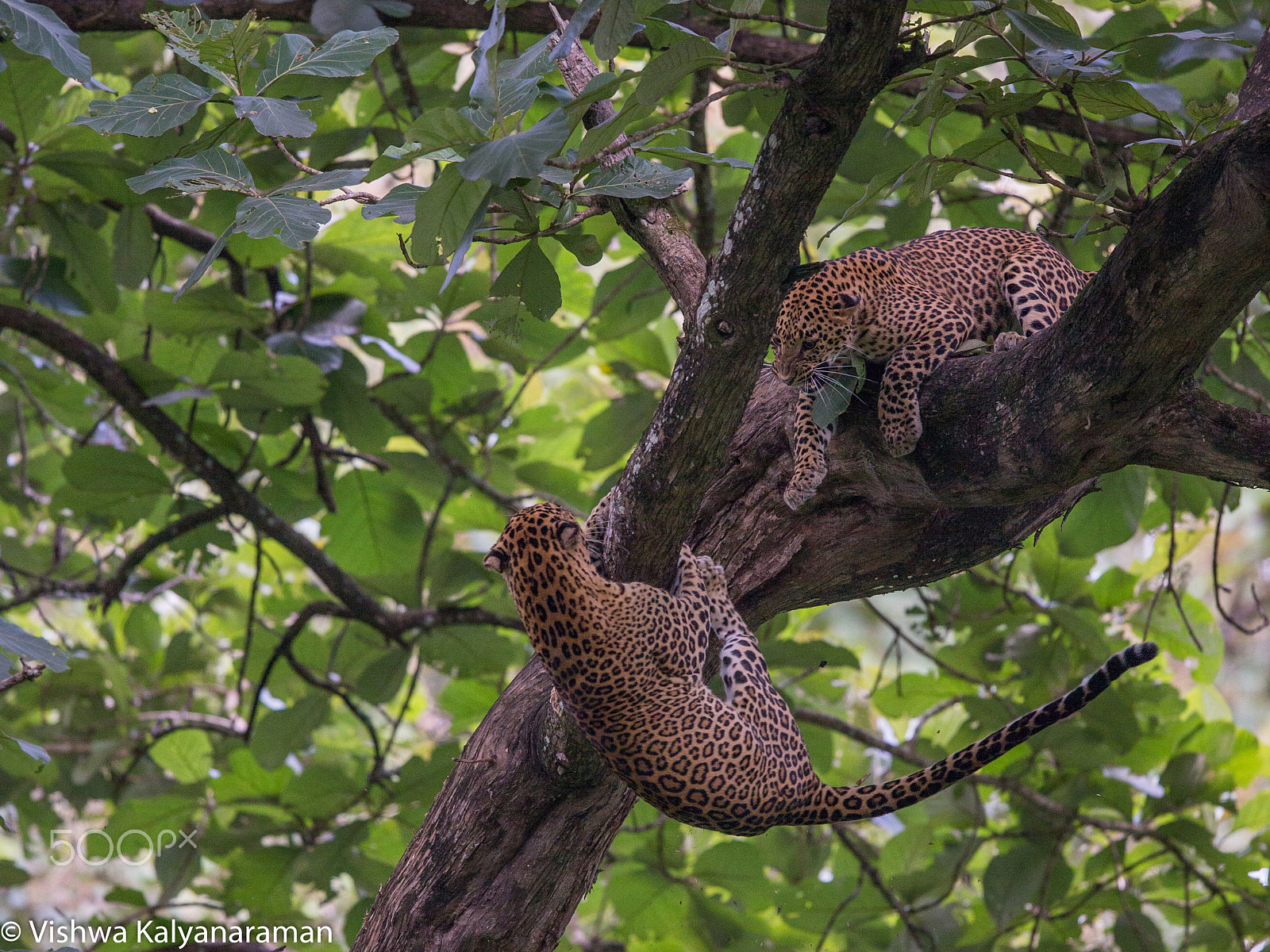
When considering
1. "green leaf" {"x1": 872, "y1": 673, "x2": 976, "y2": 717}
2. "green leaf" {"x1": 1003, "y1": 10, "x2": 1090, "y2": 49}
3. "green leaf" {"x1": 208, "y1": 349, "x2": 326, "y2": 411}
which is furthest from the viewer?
"green leaf" {"x1": 872, "y1": 673, "x2": 976, "y2": 717}

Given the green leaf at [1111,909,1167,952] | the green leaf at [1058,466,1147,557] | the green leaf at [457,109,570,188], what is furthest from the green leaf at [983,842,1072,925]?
the green leaf at [457,109,570,188]

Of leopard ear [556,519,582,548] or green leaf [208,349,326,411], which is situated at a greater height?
green leaf [208,349,326,411]

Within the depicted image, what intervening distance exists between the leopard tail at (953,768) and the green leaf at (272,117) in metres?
2.41

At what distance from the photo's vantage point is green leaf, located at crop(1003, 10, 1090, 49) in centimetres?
220

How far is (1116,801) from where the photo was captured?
5.82 metres

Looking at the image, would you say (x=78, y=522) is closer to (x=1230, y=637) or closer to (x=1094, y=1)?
(x=1094, y=1)

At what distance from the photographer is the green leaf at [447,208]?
81.4 inches

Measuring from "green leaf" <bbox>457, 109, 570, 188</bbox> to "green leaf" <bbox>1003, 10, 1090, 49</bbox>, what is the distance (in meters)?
1.01

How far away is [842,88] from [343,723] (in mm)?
6983

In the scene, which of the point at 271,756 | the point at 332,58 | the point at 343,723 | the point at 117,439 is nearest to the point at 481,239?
the point at 332,58

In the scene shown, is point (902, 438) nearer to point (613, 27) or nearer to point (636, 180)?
point (636, 180)

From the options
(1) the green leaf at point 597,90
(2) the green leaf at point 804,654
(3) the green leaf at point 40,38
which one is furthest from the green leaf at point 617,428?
(1) the green leaf at point 597,90

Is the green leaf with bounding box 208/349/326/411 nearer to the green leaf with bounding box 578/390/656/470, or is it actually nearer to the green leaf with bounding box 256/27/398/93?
the green leaf with bounding box 578/390/656/470

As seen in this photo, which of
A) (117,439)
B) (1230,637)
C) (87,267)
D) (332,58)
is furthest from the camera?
(1230,637)
